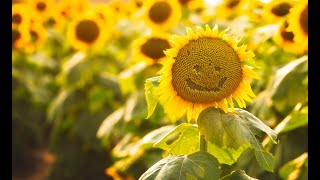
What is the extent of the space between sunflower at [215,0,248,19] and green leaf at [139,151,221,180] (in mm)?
3598

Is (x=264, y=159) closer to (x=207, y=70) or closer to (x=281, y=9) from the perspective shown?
(x=207, y=70)

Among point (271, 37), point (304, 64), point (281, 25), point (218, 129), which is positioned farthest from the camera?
point (271, 37)

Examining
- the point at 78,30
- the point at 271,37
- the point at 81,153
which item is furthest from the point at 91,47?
the point at 271,37

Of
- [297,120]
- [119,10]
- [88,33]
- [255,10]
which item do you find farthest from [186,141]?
[119,10]

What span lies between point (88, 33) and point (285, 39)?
2333 millimetres

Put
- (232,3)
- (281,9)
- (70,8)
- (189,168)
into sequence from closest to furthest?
(189,168)
(281,9)
(232,3)
(70,8)

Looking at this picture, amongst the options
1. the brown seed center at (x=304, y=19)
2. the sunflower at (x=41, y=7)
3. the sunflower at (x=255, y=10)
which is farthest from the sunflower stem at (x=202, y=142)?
the sunflower at (x=41, y=7)

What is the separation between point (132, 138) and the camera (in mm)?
3986

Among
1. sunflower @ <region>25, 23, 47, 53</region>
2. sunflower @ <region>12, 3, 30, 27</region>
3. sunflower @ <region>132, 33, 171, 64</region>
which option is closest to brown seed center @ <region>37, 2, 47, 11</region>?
sunflower @ <region>25, 23, 47, 53</region>

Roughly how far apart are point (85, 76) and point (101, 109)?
11.4 inches

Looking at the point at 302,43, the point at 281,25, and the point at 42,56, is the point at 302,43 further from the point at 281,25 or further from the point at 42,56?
the point at 42,56

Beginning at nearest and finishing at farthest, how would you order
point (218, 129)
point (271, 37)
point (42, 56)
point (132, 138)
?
point (218, 129) < point (271, 37) < point (132, 138) < point (42, 56)

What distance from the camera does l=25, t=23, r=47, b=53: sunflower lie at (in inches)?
231

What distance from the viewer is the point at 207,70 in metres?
1.87
